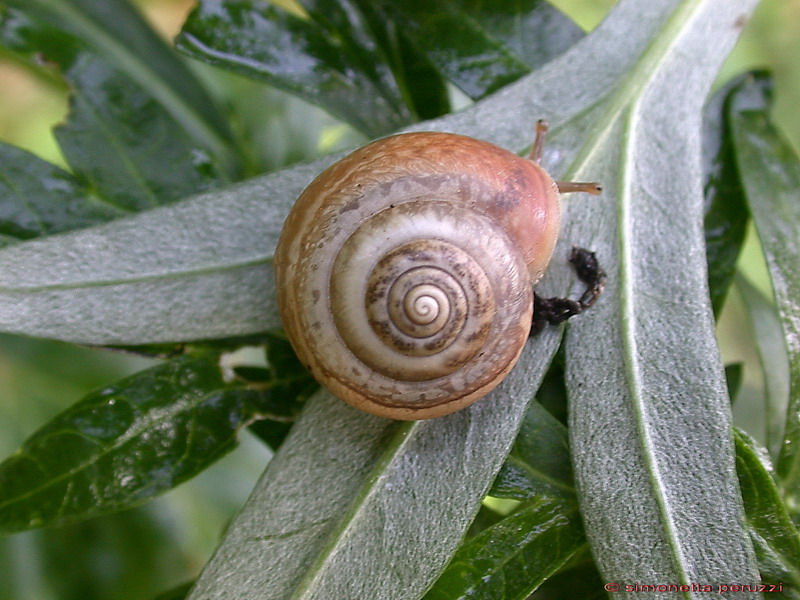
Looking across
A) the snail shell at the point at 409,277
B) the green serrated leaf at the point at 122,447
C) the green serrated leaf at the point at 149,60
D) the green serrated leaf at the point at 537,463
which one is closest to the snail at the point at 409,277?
the snail shell at the point at 409,277

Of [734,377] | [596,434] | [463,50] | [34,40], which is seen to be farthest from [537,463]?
[34,40]

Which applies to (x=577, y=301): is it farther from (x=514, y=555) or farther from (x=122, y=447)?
(x=122, y=447)

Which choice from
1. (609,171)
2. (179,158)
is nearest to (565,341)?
(609,171)

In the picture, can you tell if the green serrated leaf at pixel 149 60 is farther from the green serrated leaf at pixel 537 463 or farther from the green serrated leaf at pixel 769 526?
Answer: the green serrated leaf at pixel 769 526

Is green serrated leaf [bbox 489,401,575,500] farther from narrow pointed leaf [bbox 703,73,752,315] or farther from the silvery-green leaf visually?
narrow pointed leaf [bbox 703,73,752,315]

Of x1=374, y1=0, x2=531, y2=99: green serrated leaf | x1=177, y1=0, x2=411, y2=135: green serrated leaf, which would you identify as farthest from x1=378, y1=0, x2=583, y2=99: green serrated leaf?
x1=177, y1=0, x2=411, y2=135: green serrated leaf

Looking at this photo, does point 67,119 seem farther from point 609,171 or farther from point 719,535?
point 719,535
